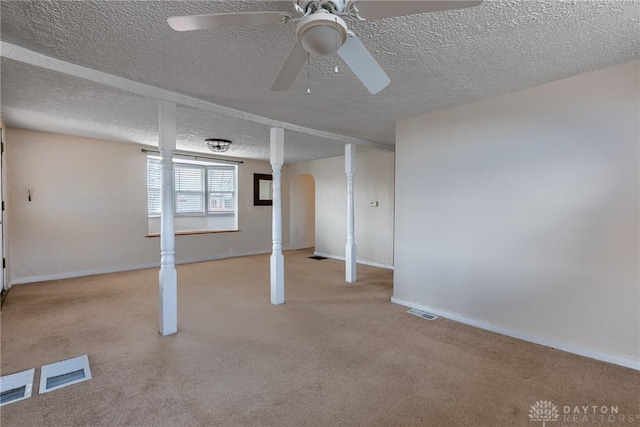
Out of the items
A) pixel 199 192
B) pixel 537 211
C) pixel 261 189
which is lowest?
pixel 537 211

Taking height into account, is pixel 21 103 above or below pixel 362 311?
above

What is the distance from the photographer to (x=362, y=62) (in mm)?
1593

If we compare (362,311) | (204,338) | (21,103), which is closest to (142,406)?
(204,338)

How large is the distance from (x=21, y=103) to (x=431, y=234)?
4.78 m

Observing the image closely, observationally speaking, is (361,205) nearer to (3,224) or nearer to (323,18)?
(323,18)

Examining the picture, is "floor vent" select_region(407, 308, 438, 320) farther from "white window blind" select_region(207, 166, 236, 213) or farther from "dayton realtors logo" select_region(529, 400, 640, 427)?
"white window blind" select_region(207, 166, 236, 213)

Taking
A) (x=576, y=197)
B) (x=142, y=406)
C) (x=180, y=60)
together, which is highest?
(x=180, y=60)

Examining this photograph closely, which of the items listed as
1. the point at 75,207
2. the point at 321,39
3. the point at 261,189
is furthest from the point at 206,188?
the point at 321,39

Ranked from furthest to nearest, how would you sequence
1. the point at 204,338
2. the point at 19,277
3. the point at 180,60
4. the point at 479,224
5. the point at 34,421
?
the point at 19,277 → the point at 479,224 → the point at 204,338 → the point at 180,60 → the point at 34,421

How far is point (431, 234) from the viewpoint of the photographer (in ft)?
11.4

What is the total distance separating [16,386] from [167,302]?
1.08 m

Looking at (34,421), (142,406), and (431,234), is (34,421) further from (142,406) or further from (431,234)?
(431,234)

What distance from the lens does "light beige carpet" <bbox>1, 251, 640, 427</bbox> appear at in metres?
1.79

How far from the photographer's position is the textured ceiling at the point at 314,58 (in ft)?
5.39
